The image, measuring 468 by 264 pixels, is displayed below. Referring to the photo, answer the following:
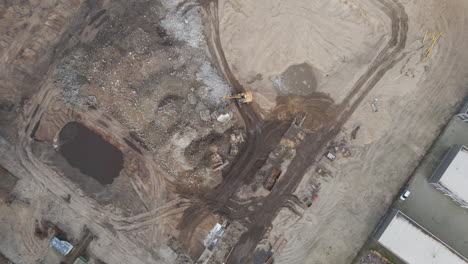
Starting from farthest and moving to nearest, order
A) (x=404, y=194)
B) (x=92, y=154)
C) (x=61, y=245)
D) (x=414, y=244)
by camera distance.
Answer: (x=92, y=154) < (x=61, y=245) < (x=404, y=194) < (x=414, y=244)

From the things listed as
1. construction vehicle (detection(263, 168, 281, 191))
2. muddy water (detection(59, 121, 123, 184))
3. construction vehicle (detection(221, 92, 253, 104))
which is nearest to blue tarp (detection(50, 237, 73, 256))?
muddy water (detection(59, 121, 123, 184))

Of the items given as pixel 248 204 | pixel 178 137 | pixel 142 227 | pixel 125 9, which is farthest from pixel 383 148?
pixel 125 9

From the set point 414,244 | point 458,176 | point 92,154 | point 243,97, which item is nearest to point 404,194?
point 414,244

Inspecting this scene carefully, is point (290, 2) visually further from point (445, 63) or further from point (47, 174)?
point (47, 174)

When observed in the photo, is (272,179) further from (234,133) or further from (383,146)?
(383,146)

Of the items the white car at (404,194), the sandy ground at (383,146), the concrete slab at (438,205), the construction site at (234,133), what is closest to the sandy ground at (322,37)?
the construction site at (234,133)
